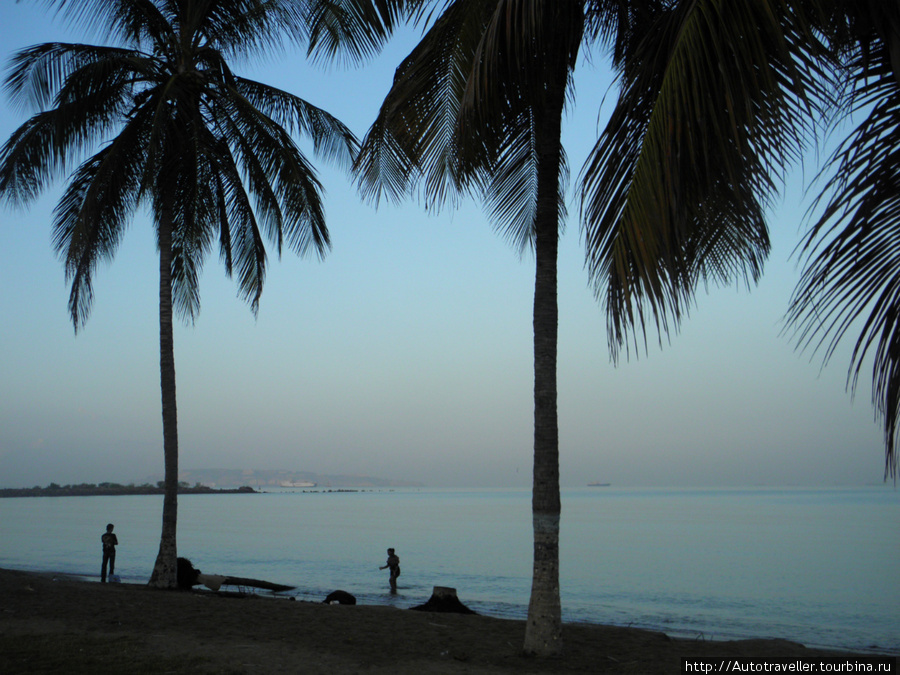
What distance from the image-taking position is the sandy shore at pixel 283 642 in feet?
23.1

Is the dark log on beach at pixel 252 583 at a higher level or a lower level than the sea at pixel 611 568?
higher

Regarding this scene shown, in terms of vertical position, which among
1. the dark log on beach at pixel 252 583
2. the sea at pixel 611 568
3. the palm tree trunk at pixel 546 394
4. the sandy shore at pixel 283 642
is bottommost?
the sea at pixel 611 568

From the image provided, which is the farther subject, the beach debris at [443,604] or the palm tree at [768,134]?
the beach debris at [443,604]

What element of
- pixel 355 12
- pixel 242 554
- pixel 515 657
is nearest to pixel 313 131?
pixel 355 12

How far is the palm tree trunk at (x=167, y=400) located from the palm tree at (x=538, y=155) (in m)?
7.05

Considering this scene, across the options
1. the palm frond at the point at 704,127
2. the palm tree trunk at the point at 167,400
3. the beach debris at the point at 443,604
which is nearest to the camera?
the palm frond at the point at 704,127

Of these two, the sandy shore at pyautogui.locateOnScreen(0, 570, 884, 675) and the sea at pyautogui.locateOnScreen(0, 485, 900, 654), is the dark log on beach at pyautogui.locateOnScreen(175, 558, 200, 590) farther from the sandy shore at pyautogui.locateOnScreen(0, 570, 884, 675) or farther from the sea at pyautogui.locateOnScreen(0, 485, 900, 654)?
the sea at pyautogui.locateOnScreen(0, 485, 900, 654)

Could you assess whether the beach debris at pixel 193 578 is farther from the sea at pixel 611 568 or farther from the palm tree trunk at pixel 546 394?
the palm tree trunk at pixel 546 394

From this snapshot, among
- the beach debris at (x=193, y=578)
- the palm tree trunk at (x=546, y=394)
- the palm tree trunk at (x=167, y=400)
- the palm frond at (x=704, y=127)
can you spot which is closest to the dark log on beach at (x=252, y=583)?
the beach debris at (x=193, y=578)

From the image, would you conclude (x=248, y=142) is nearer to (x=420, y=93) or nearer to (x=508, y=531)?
(x=420, y=93)

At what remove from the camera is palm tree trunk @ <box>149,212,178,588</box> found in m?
13.0

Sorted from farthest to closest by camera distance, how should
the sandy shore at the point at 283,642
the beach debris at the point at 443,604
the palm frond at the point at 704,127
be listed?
the beach debris at the point at 443,604 → the sandy shore at the point at 283,642 → the palm frond at the point at 704,127

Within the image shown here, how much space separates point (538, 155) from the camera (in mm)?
7883

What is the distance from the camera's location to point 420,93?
6.79 m
